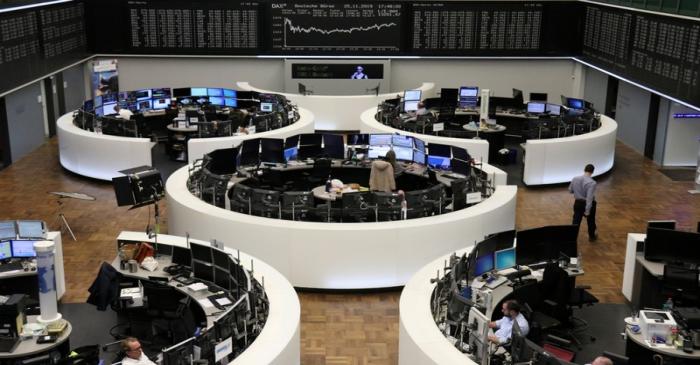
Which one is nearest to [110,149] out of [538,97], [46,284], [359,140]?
[359,140]

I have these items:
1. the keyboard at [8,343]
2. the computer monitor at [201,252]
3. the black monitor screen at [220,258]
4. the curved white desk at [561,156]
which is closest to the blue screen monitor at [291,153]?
the curved white desk at [561,156]

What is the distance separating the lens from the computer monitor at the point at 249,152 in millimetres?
13914

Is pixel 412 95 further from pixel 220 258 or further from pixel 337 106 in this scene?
pixel 220 258

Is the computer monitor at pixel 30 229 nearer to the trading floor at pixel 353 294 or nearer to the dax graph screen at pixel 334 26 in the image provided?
the trading floor at pixel 353 294

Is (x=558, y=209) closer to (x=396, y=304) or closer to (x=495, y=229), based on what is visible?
(x=495, y=229)

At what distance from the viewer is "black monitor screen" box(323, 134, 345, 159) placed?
14.6 m

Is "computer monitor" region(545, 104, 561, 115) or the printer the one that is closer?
the printer

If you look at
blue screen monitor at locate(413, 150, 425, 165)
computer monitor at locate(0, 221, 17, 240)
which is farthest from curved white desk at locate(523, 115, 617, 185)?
computer monitor at locate(0, 221, 17, 240)

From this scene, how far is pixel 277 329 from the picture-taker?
7.71 meters

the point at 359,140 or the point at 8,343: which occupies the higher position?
the point at 359,140

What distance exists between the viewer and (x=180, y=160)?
1766 centimetres

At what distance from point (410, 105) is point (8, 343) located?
12.9 m

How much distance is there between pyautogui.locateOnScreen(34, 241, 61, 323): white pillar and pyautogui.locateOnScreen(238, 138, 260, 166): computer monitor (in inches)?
215

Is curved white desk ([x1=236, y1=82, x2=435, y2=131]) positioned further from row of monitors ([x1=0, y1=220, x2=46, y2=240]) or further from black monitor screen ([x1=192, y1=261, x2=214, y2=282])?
black monitor screen ([x1=192, y1=261, x2=214, y2=282])
